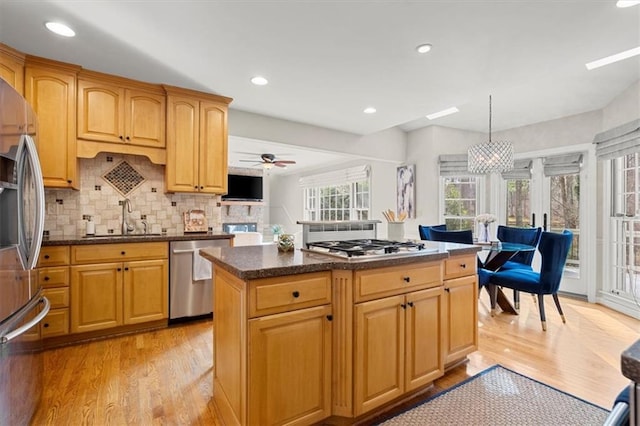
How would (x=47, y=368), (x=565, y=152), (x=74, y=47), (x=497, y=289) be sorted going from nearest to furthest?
(x=47, y=368), (x=74, y=47), (x=497, y=289), (x=565, y=152)

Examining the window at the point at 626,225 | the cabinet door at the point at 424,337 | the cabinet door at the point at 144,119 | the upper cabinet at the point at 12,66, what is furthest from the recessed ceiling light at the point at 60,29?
the window at the point at 626,225

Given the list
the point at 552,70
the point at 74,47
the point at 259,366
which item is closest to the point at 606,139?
the point at 552,70

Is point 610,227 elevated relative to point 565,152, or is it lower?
lower

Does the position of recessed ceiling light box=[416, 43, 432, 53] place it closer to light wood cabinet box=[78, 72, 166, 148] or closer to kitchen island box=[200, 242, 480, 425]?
kitchen island box=[200, 242, 480, 425]

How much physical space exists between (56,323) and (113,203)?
1246 mm

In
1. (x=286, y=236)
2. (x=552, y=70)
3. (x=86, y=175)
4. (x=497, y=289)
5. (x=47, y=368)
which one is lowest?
(x=47, y=368)

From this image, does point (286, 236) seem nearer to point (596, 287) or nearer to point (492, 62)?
point (492, 62)

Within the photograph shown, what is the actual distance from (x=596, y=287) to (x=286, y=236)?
4.39 meters

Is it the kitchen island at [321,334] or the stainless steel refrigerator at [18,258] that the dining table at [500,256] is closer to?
the kitchen island at [321,334]

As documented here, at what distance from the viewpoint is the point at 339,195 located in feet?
23.7

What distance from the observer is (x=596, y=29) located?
7.07 feet

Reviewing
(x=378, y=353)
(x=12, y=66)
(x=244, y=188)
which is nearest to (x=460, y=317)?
(x=378, y=353)

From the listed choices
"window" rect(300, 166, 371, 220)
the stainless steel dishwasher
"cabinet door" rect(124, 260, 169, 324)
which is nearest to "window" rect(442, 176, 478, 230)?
"window" rect(300, 166, 371, 220)

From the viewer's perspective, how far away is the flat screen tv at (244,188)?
27.3 feet
